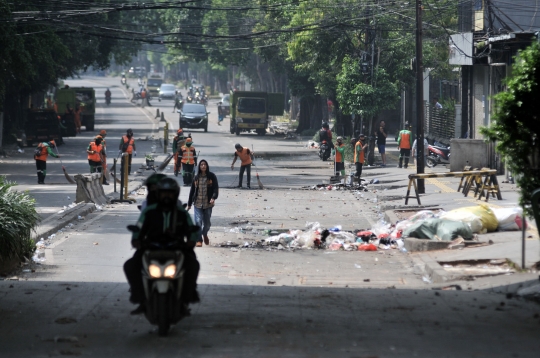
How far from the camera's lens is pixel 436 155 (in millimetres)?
35375

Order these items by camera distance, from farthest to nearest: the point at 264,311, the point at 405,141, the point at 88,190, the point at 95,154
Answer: the point at 405,141 → the point at 95,154 → the point at 88,190 → the point at 264,311

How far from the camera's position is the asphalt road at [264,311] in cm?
816

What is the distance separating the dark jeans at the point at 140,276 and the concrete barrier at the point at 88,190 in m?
14.8

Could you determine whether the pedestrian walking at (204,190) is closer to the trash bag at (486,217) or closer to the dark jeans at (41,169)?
the trash bag at (486,217)

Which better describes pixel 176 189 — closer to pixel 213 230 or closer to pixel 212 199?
pixel 212 199

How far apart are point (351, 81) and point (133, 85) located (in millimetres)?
100885

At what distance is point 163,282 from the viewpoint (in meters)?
8.26

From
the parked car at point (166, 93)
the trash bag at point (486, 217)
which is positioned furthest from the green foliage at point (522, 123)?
the parked car at point (166, 93)

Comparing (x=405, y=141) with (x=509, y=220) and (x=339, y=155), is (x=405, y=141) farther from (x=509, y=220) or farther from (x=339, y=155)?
(x=509, y=220)

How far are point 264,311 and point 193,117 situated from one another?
51507 millimetres

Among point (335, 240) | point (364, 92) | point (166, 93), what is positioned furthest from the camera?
point (166, 93)

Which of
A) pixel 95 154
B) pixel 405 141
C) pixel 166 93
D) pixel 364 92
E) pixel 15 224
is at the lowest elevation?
pixel 15 224

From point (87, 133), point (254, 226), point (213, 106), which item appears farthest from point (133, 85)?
point (254, 226)

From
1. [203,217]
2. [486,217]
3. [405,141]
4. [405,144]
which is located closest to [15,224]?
[203,217]
